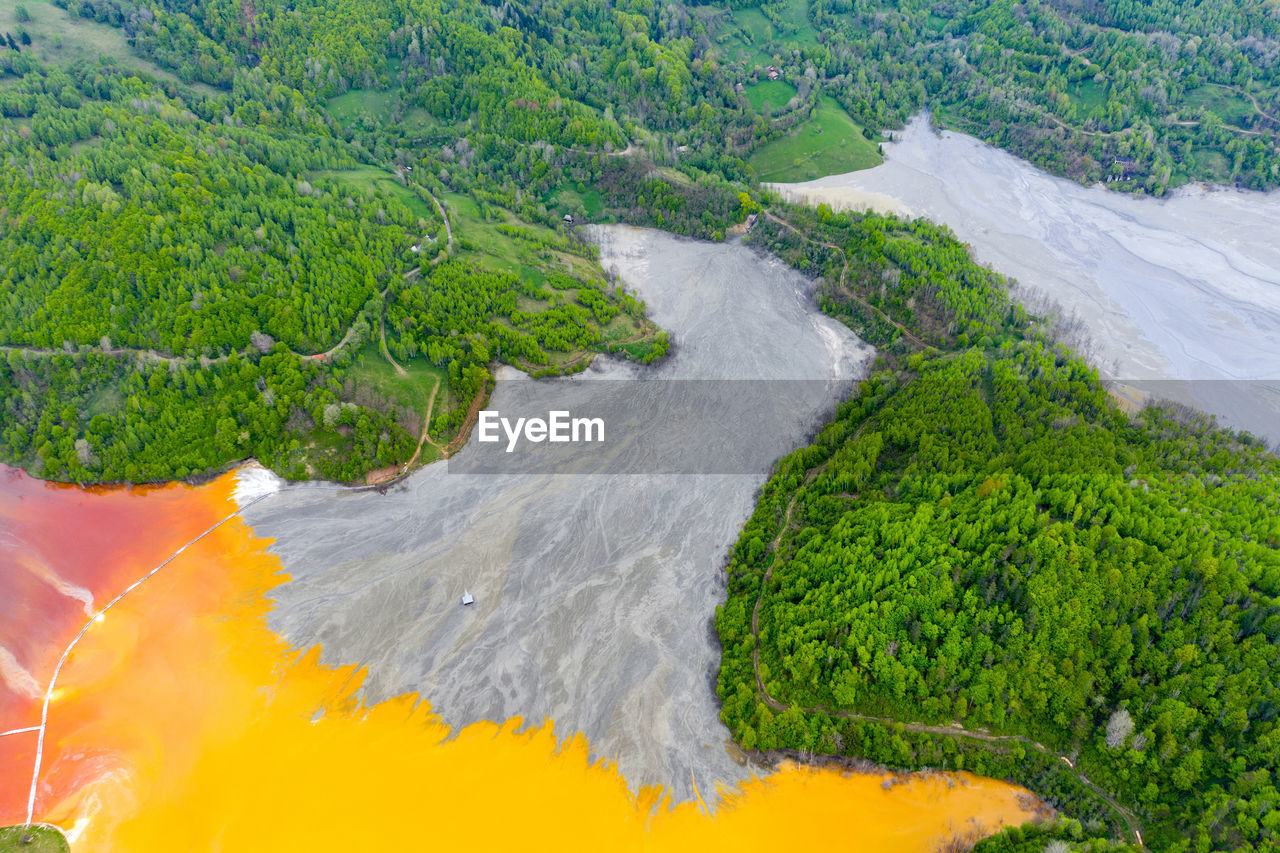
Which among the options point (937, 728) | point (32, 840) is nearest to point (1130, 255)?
point (937, 728)

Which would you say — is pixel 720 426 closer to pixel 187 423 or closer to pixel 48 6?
pixel 187 423

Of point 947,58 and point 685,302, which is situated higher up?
point 947,58

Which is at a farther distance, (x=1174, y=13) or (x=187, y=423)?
(x=1174, y=13)

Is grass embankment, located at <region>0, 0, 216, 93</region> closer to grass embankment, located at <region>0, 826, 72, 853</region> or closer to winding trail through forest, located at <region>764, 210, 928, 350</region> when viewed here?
winding trail through forest, located at <region>764, 210, 928, 350</region>

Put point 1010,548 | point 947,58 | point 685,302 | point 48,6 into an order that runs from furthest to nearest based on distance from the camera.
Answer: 1. point 947,58
2. point 48,6
3. point 685,302
4. point 1010,548

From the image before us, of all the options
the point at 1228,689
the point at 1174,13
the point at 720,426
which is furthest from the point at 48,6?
the point at 1174,13

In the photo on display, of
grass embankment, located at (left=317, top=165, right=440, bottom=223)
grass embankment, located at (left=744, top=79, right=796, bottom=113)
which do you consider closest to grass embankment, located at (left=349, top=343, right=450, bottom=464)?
grass embankment, located at (left=317, top=165, right=440, bottom=223)

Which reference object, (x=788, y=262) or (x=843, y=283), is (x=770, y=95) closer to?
(x=788, y=262)
